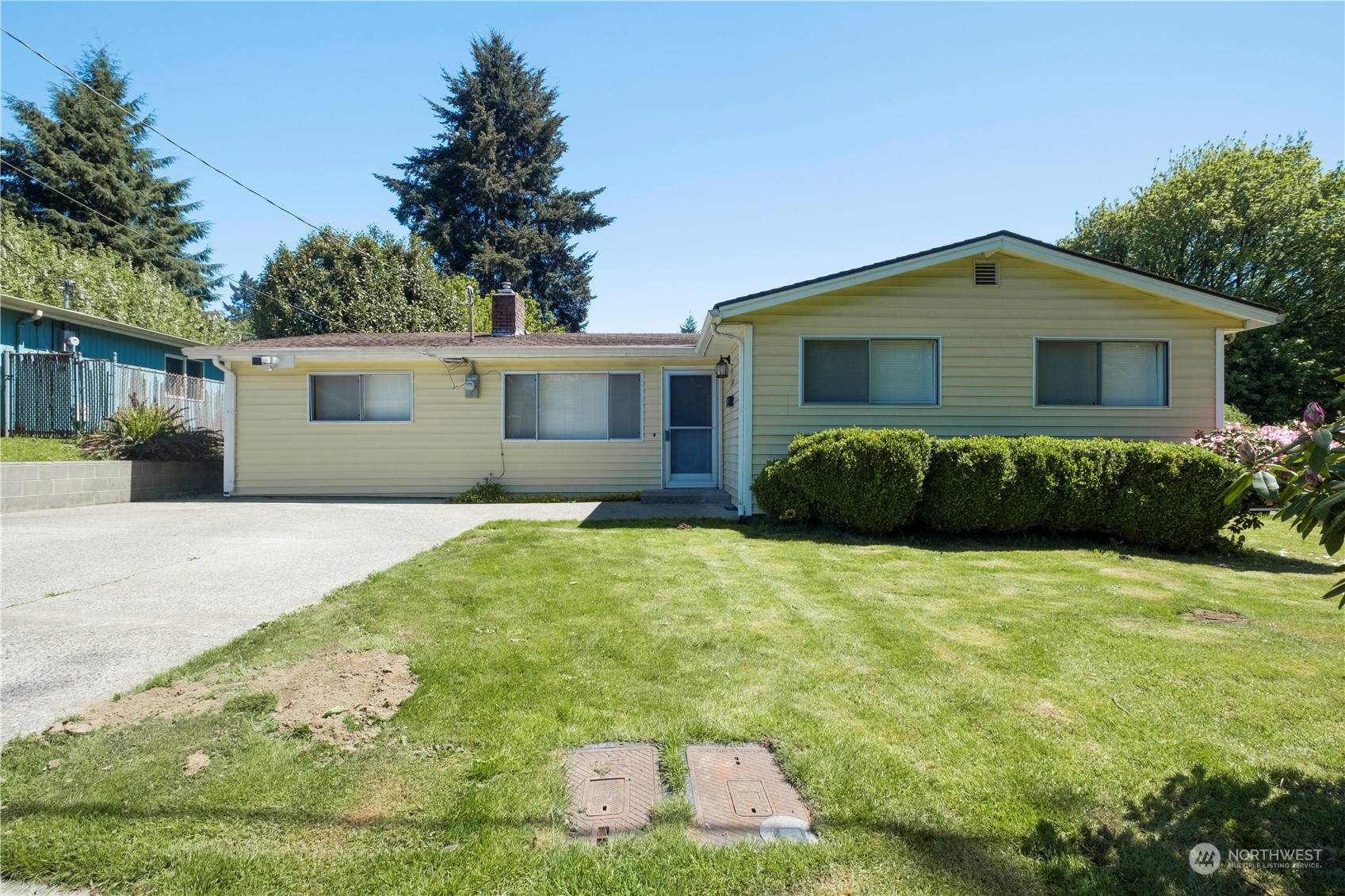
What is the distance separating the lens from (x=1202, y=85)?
32.1 feet

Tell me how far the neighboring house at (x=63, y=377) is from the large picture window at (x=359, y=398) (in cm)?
216

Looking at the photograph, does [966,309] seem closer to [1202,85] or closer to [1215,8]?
[1215,8]

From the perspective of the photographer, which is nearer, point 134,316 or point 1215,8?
point 1215,8

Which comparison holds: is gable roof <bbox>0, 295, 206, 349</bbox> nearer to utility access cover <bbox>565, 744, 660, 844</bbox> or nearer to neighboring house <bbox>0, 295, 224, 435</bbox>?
neighboring house <bbox>0, 295, 224, 435</bbox>

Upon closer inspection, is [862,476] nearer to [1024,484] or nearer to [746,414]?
[1024,484]

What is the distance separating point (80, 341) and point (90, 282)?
10.4m

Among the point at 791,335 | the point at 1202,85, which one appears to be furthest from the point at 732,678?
the point at 1202,85

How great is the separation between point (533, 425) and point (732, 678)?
8904 millimetres

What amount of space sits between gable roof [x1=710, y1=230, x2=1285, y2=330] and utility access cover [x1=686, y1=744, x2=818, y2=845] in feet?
21.7

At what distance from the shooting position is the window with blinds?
29.4 feet

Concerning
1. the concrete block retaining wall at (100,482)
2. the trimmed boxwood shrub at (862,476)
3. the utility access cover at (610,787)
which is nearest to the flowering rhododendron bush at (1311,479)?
the utility access cover at (610,787)

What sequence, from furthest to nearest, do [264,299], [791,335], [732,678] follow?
[264,299] → [791,335] → [732,678]

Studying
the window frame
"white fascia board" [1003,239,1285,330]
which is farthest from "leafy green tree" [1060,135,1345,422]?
the window frame

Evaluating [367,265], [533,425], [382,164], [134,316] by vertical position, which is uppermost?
[382,164]
